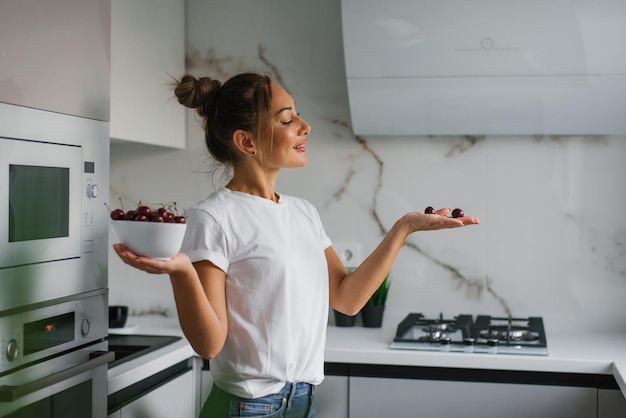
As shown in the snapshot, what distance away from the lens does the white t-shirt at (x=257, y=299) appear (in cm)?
143

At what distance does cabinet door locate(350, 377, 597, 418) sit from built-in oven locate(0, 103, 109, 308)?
1009mm

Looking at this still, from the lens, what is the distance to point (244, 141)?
5.00 feet

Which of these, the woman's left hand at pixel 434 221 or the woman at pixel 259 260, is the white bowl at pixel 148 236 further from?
the woman's left hand at pixel 434 221

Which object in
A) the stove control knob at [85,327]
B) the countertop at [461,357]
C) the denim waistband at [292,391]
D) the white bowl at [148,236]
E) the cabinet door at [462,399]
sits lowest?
the cabinet door at [462,399]

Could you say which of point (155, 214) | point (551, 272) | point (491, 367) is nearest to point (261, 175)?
point (155, 214)

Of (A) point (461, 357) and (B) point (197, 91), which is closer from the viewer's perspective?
(B) point (197, 91)

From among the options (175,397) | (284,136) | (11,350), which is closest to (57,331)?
(11,350)

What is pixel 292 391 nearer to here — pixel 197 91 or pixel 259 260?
pixel 259 260

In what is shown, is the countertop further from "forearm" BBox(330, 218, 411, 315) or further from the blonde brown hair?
the blonde brown hair

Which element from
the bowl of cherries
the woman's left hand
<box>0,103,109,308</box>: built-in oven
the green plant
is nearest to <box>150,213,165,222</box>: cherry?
the bowl of cherries

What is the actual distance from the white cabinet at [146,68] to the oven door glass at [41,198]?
0.72 meters

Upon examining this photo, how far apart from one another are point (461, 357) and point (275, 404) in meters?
0.92

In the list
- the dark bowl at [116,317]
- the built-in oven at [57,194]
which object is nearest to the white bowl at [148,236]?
the built-in oven at [57,194]

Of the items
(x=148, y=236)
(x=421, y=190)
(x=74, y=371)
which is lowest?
(x=74, y=371)
